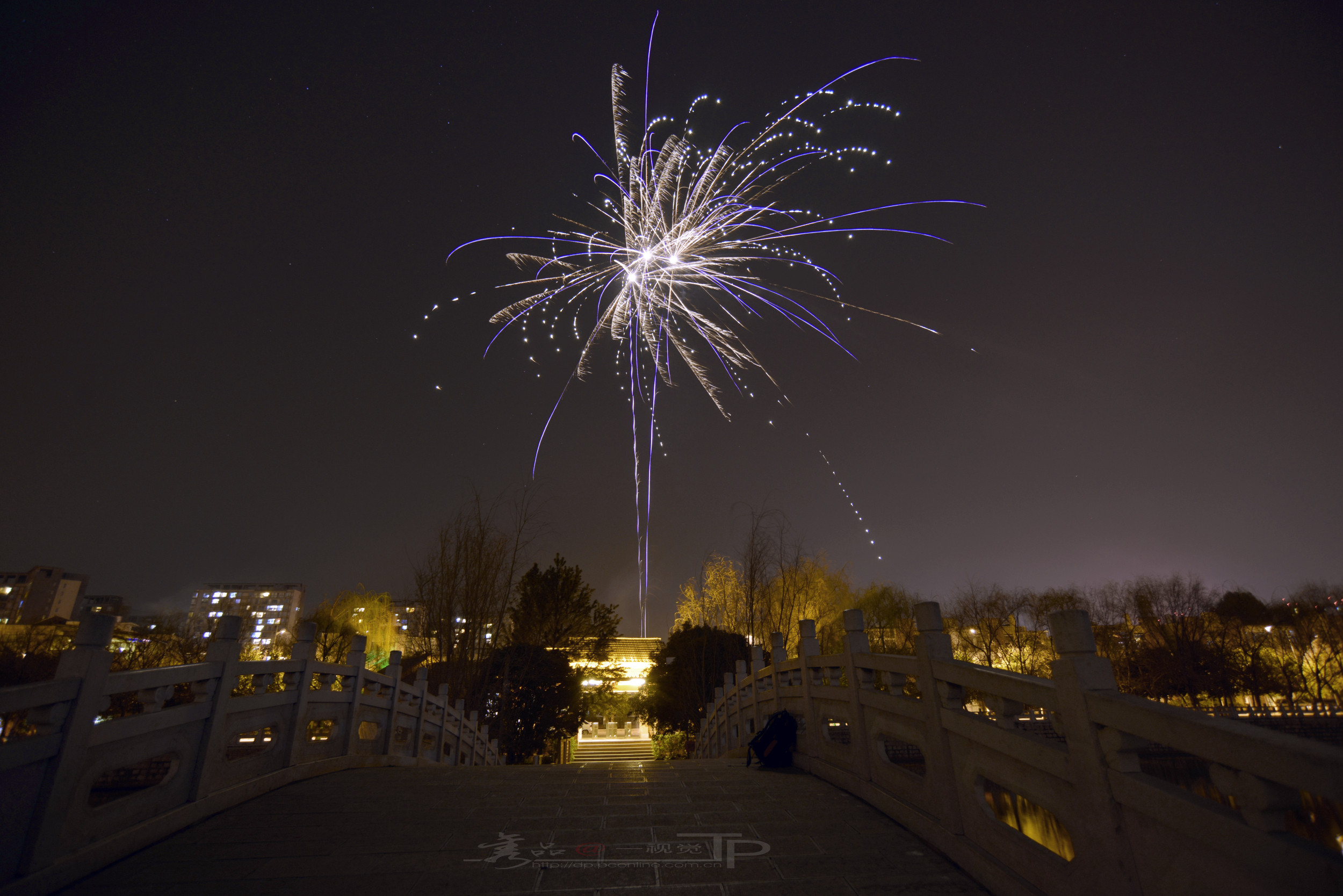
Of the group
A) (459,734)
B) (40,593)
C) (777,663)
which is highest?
(40,593)

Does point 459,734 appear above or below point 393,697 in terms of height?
below

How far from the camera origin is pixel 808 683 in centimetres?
739

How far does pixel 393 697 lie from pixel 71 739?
20.6 ft

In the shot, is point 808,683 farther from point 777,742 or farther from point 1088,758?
point 1088,758

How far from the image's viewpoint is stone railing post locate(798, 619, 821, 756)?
698 centimetres

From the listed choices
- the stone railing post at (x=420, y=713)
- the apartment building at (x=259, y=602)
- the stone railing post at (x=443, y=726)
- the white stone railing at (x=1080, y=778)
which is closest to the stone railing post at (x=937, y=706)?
the white stone railing at (x=1080, y=778)

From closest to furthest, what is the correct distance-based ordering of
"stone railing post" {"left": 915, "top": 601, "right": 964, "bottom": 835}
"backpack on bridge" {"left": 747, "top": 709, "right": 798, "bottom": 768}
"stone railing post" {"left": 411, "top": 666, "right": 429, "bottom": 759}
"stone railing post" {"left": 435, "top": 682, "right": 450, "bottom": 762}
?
"stone railing post" {"left": 915, "top": 601, "right": 964, "bottom": 835}
"backpack on bridge" {"left": 747, "top": 709, "right": 798, "bottom": 768}
"stone railing post" {"left": 411, "top": 666, "right": 429, "bottom": 759}
"stone railing post" {"left": 435, "top": 682, "right": 450, "bottom": 762}

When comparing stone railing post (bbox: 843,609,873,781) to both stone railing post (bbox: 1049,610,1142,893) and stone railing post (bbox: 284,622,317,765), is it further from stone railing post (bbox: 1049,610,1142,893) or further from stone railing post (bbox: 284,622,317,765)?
stone railing post (bbox: 284,622,317,765)

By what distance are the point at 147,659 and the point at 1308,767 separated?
109ft

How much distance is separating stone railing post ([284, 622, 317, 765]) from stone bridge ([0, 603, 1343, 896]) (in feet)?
0.08

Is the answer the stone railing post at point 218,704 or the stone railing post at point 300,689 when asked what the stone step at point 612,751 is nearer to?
the stone railing post at point 300,689

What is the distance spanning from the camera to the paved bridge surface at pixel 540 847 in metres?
3.49

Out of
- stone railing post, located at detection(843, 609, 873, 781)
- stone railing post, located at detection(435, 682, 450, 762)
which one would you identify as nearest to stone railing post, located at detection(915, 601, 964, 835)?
stone railing post, located at detection(843, 609, 873, 781)

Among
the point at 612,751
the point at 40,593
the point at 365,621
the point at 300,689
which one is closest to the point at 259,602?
the point at 40,593
